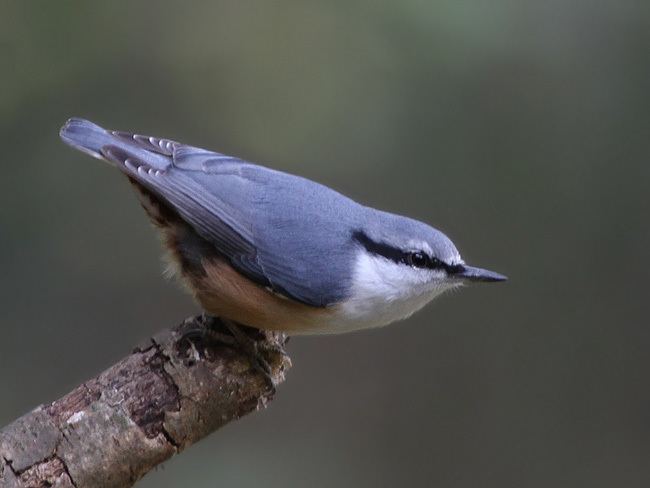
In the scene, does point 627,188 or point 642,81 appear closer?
point 642,81

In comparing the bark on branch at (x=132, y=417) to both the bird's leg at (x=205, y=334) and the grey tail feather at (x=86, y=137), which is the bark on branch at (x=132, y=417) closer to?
the bird's leg at (x=205, y=334)

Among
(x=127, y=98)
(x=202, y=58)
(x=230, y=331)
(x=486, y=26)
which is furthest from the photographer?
(x=127, y=98)

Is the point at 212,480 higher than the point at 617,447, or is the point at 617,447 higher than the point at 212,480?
the point at 617,447

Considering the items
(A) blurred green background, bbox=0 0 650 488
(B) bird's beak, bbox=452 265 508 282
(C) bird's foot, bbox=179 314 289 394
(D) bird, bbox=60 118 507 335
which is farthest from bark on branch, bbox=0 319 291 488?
(A) blurred green background, bbox=0 0 650 488

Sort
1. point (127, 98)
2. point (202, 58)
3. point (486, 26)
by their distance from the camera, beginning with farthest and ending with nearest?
point (127, 98), point (202, 58), point (486, 26)

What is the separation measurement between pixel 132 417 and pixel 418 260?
1008mm

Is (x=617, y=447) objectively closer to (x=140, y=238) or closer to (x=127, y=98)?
(x=140, y=238)

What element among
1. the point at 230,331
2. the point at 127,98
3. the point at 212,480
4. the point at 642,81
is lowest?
the point at 212,480

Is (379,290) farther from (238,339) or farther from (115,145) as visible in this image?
(115,145)

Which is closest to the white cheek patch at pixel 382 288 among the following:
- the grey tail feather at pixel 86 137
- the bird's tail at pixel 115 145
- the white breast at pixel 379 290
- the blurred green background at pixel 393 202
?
the white breast at pixel 379 290

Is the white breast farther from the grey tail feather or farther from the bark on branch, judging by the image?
the grey tail feather

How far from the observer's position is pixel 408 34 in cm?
410

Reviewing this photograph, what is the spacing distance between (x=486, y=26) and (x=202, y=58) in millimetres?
1364

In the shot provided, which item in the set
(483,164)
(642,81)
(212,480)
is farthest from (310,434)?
(642,81)
